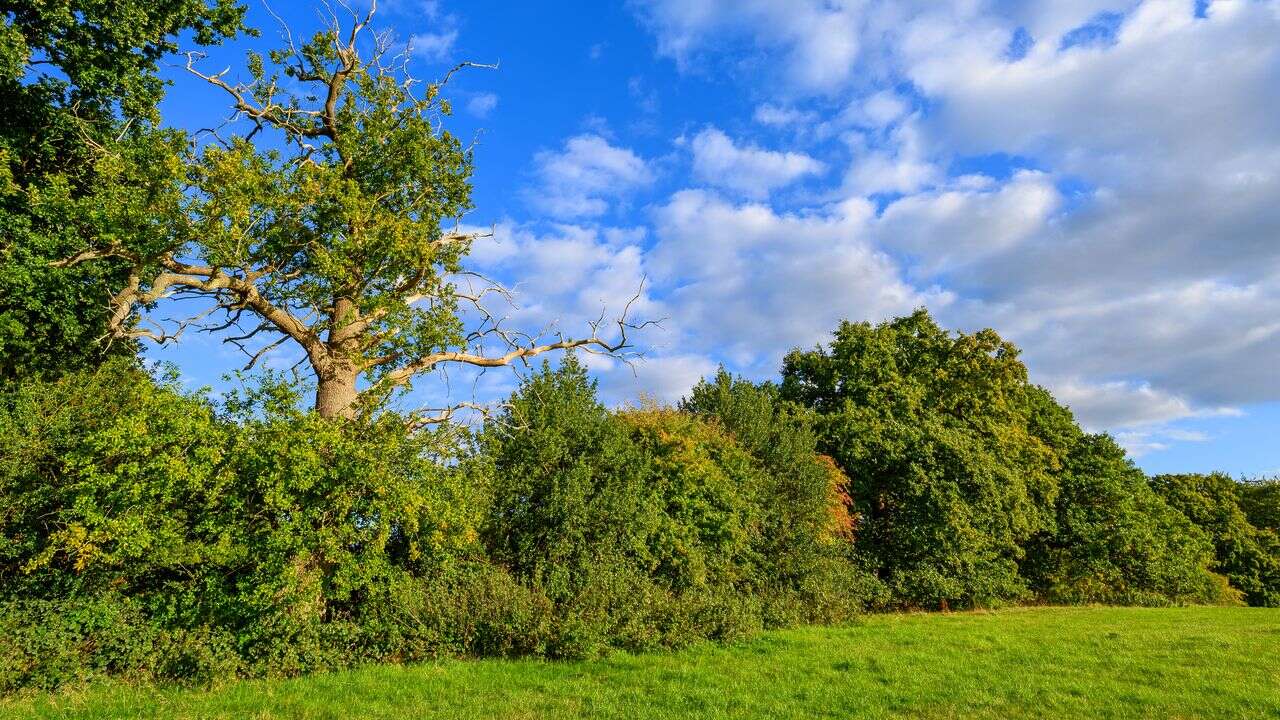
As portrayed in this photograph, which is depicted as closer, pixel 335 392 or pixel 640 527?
pixel 335 392

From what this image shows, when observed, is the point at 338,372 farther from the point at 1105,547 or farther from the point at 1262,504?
the point at 1262,504

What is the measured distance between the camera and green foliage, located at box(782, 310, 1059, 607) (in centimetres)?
2789

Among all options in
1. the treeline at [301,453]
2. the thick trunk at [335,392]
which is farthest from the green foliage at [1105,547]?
the thick trunk at [335,392]

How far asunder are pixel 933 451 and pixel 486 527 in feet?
69.2

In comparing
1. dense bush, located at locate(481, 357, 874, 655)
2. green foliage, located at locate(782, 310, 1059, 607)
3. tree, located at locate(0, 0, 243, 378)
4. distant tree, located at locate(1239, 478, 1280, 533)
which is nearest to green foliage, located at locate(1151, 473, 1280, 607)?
distant tree, located at locate(1239, 478, 1280, 533)

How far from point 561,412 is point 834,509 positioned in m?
13.7

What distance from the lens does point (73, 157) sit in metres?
16.7

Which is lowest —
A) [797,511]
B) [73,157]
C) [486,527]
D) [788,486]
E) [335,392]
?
→ [486,527]

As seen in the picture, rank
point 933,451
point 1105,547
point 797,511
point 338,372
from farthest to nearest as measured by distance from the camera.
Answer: point 1105,547, point 933,451, point 797,511, point 338,372

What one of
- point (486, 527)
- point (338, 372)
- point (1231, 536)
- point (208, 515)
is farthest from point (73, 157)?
point (1231, 536)

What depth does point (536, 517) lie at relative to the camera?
17.8 metres

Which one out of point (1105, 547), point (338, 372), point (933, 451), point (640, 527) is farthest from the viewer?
point (1105, 547)

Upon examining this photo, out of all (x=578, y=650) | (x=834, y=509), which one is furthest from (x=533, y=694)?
(x=834, y=509)

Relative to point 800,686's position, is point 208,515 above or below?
above
